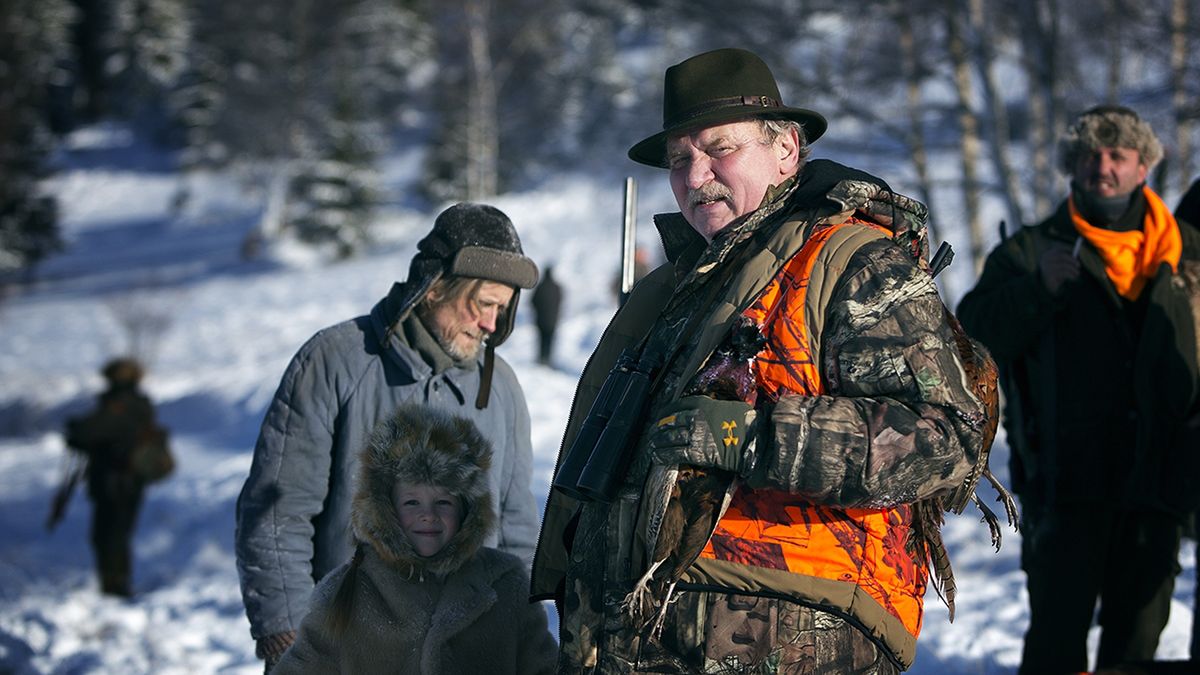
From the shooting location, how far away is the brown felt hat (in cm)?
223

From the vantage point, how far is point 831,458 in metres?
1.82

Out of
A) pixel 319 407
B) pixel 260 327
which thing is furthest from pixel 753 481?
pixel 260 327

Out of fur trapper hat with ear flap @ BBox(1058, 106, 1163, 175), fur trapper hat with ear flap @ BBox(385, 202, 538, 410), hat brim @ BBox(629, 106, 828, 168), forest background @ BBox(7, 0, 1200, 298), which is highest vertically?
forest background @ BBox(7, 0, 1200, 298)

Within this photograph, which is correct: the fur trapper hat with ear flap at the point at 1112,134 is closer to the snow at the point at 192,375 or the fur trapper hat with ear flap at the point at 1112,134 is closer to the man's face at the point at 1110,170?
the man's face at the point at 1110,170

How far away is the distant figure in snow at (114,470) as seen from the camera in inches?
328

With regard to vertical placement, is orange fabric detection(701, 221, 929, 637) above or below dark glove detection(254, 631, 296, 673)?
above

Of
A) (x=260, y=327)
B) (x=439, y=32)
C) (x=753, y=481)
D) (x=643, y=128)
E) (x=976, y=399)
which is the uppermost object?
(x=439, y=32)

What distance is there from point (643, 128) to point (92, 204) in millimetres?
32704

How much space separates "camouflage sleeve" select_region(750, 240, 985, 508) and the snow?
9.61ft

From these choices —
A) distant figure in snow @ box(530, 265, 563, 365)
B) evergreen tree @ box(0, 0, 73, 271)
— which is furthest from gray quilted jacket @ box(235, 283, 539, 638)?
evergreen tree @ box(0, 0, 73, 271)

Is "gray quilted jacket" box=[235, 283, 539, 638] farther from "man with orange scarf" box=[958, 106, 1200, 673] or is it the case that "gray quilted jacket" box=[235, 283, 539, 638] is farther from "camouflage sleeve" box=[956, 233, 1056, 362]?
"man with orange scarf" box=[958, 106, 1200, 673]

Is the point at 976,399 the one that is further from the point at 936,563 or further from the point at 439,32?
the point at 439,32

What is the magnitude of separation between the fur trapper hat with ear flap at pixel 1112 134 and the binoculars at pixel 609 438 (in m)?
2.49

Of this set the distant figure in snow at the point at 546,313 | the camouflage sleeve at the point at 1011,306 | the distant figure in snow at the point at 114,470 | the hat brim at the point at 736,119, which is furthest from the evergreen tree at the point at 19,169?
the hat brim at the point at 736,119
